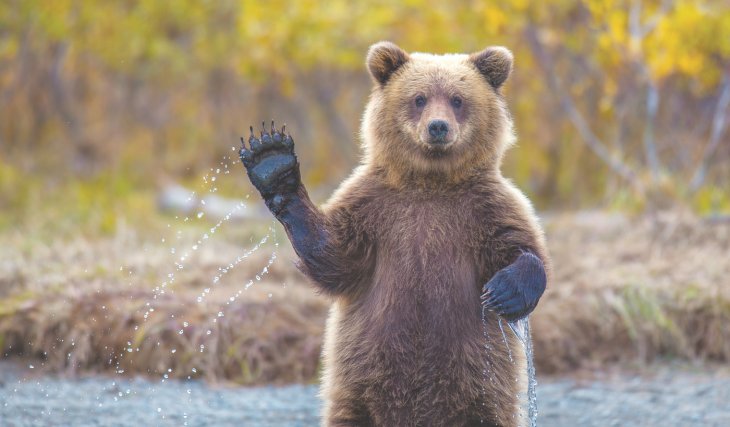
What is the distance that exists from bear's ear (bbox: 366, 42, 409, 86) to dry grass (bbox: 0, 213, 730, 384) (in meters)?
2.36

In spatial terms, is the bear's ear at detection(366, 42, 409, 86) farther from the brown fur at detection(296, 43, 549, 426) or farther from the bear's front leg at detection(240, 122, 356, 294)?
the bear's front leg at detection(240, 122, 356, 294)

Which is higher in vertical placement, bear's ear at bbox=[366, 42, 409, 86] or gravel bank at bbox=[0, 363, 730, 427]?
bear's ear at bbox=[366, 42, 409, 86]

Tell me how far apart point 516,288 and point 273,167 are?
2.95ft

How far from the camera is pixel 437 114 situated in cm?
341

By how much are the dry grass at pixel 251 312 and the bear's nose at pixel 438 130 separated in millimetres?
2571

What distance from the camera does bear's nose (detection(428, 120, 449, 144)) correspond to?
3.33 metres

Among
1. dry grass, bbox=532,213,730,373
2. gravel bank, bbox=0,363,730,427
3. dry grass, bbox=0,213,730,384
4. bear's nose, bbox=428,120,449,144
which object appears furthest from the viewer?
dry grass, bbox=532,213,730,373

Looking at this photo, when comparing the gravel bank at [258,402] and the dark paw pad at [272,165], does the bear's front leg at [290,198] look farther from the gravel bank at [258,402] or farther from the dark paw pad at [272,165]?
the gravel bank at [258,402]

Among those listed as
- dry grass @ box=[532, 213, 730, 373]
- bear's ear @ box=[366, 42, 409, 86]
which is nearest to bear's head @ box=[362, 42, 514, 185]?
bear's ear @ box=[366, 42, 409, 86]

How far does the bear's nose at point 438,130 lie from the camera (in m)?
3.33

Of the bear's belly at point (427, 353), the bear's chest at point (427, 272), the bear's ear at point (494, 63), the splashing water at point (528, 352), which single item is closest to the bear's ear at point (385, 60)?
the bear's ear at point (494, 63)

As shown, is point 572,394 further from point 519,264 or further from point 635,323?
point 519,264

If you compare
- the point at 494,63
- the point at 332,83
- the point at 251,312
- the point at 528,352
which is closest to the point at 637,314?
the point at 251,312

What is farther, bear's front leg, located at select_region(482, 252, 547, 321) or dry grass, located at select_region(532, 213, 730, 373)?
dry grass, located at select_region(532, 213, 730, 373)
